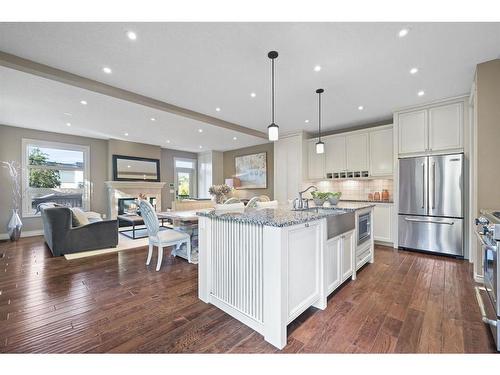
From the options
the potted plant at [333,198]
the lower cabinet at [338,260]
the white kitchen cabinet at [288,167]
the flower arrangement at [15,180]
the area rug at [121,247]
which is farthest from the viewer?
the white kitchen cabinet at [288,167]

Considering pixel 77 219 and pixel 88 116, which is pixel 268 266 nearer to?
pixel 77 219

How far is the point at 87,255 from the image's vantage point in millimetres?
3771

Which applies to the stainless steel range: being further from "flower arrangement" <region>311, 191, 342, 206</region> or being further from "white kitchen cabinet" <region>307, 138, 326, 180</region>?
"white kitchen cabinet" <region>307, 138, 326, 180</region>

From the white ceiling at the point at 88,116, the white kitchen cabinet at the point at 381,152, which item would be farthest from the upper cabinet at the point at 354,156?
the white ceiling at the point at 88,116

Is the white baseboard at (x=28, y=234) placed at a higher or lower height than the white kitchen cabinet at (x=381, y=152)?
lower

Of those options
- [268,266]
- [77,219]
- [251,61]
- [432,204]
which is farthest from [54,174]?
[432,204]

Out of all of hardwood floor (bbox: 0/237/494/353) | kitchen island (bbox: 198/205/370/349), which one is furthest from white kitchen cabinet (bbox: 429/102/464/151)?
kitchen island (bbox: 198/205/370/349)

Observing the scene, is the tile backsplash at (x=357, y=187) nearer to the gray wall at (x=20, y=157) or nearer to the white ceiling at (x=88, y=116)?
the white ceiling at (x=88, y=116)

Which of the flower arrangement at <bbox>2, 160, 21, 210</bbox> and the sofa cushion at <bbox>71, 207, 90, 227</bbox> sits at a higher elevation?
the flower arrangement at <bbox>2, 160, 21, 210</bbox>

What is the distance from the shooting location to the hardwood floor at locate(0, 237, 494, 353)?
1.61 meters

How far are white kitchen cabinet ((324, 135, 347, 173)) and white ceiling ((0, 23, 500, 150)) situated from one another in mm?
1010

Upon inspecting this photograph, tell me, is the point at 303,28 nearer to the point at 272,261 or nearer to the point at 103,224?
the point at 272,261

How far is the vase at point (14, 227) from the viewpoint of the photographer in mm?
4875
